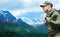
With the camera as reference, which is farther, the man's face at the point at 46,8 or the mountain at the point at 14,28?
the mountain at the point at 14,28

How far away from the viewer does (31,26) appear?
38.4ft

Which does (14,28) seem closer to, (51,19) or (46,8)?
(51,19)

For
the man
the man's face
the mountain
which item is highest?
the man's face

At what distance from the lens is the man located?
184 inches

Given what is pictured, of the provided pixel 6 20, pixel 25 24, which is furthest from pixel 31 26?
pixel 6 20

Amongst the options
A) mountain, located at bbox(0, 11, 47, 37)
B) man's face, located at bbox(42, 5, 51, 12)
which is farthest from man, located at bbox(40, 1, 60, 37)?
mountain, located at bbox(0, 11, 47, 37)

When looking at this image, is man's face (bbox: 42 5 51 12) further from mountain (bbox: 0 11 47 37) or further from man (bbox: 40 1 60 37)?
mountain (bbox: 0 11 47 37)

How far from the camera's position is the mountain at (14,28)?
10484mm

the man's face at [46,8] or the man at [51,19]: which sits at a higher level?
the man's face at [46,8]

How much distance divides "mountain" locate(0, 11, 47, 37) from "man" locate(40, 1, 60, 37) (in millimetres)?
5387

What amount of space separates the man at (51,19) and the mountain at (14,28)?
5387 millimetres

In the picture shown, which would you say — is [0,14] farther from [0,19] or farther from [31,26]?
[31,26]

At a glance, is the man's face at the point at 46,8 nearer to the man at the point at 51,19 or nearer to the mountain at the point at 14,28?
the man at the point at 51,19

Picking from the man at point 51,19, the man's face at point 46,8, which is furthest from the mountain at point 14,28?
the man's face at point 46,8
